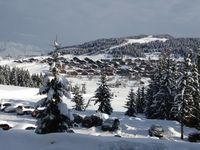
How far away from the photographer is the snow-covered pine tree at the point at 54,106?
25234 mm

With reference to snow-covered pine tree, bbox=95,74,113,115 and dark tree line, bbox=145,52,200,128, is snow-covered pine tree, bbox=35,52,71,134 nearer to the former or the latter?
dark tree line, bbox=145,52,200,128

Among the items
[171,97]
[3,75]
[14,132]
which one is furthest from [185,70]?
[3,75]

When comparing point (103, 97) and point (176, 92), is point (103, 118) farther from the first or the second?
point (103, 97)

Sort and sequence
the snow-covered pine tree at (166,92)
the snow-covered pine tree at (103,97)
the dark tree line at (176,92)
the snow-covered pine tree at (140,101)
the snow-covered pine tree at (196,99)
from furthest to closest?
the snow-covered pine tree at (140,101) < the snow-covered pine tree at (103,97) < the snow-covered pine tree at (166,92) < the snow-covered pine tree at (196,99) < the dark tree line at (176,92)

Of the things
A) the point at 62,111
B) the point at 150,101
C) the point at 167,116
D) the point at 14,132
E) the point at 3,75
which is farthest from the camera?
the point at 3,75

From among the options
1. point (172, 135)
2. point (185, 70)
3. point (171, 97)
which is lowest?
point (172, 135)

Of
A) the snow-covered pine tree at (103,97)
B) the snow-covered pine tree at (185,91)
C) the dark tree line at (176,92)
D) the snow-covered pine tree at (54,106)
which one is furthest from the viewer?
the snow-covered pine tree at (103,97)

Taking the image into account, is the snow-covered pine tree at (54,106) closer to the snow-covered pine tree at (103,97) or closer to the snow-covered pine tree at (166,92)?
the snow-covered pine tree at (166,92)

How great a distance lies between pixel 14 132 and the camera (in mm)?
20344

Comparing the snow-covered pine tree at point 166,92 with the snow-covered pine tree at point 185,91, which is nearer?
the snow-covered pine tree at point 185,91

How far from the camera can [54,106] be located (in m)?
25.5

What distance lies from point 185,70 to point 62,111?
90.7 ft

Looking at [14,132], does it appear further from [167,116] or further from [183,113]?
[167,116]

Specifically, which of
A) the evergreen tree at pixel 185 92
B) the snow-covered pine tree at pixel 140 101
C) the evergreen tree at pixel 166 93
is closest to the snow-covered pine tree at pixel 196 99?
the evergreen tree at pixel 185 92
